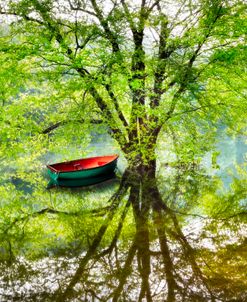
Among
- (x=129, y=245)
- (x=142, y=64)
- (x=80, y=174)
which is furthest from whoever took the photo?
(x=80, y=174)

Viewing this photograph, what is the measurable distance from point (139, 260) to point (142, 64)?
8.73 meters

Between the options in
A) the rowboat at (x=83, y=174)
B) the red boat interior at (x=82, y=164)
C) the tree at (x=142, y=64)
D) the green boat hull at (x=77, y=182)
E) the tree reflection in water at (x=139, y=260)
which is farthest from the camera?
the red boat interior at (x=82, y=164)

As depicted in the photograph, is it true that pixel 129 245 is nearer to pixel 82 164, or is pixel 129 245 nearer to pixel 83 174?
pixel 83 174

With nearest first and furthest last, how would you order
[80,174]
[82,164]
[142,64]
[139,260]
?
[139,260] → [142,64] → [80,174] → [82,164]

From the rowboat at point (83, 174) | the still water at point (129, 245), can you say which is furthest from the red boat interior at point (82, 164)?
the still water at point (129, 245)

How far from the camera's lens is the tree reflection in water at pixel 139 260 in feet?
19.7

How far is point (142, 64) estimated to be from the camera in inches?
558

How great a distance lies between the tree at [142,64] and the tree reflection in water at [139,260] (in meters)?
0.93

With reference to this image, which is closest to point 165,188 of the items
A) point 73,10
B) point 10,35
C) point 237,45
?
point 237,45

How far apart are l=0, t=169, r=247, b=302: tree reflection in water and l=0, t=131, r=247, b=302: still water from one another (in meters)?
0.02

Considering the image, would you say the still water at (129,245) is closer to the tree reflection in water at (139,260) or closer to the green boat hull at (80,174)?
the tree reflection in water at (139,260)

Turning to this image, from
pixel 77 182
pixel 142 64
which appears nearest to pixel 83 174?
pixel 77 182

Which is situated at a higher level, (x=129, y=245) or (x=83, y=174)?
(x=83, y=174)

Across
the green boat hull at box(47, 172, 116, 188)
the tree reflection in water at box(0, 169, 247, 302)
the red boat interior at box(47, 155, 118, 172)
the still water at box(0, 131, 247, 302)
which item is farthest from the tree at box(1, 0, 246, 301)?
the red boat interior at box(47, 155, 118, 172)
